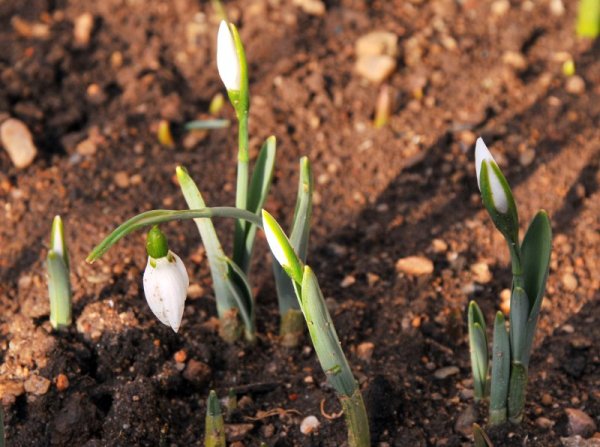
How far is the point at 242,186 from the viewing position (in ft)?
7.34

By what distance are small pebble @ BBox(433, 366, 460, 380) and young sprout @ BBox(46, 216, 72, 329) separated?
0.91 meters

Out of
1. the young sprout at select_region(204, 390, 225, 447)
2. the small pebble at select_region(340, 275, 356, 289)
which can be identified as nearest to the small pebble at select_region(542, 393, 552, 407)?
the small pebble at select_region(340, 275, 356, 289)

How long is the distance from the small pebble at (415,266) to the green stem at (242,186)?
1.77 feet

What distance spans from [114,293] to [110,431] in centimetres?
47

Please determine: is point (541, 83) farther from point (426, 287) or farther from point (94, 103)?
point (94, 103)

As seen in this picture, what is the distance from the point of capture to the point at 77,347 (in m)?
2.37

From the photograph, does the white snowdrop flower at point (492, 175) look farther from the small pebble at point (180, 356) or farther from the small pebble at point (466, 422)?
the small pebble at point (180, 356)

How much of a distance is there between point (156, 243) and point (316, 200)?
1181 millimetres

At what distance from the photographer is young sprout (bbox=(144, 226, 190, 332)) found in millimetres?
1840

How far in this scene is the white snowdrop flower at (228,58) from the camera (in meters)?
2.03

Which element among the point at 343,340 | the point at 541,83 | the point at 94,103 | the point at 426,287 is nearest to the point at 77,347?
the point at 343,340

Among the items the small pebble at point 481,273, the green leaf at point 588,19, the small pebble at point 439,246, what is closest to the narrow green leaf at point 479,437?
the small pebble at point 481,273

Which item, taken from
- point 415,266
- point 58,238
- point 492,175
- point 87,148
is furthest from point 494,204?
point 87,148

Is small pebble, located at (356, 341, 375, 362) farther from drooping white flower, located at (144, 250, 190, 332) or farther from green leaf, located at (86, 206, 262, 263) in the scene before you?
drooping white flower, located at (144, 250, 190, 332)
